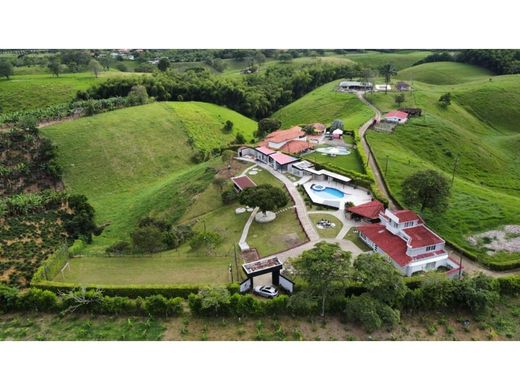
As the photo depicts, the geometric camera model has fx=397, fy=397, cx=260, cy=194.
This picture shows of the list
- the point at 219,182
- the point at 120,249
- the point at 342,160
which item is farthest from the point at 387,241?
the point at 120,249

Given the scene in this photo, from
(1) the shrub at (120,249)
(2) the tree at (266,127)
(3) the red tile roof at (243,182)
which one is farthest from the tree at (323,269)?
(2) the tree at (266,127)

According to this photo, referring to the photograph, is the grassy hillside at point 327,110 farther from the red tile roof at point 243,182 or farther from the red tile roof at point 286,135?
the red tile roof at point 243,182

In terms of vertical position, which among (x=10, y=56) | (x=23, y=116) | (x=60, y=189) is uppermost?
(x=10, y=56)

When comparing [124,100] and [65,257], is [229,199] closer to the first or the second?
[65,257]

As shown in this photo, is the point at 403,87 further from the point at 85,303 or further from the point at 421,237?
the point at 85,303

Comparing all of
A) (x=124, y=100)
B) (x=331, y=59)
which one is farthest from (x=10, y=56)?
(x=331, y=59)

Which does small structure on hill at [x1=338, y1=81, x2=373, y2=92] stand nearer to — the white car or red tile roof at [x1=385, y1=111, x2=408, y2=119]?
red tile roof at [x1=385, y1=111, x2=408, y2=119]
